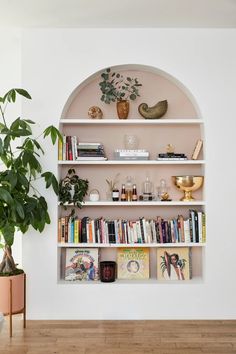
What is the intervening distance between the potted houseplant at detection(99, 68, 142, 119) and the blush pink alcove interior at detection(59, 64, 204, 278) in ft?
0.29

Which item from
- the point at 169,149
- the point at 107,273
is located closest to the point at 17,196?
the point at 107,273

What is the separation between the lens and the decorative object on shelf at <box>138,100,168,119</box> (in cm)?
431

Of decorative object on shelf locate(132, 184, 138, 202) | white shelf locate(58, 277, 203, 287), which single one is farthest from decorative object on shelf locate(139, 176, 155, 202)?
white shelf locate(58, 277, 203, 287)

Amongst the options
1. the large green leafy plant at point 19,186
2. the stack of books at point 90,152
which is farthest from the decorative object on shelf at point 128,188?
the large green leafy plant at point 19,186

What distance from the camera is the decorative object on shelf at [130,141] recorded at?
4.38m

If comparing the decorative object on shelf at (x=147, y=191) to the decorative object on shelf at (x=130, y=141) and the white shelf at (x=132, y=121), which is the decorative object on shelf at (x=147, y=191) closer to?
the decorative object on shelf at (x=130, y=141)

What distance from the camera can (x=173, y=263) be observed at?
4355 millimetres

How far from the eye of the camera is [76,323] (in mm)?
4055

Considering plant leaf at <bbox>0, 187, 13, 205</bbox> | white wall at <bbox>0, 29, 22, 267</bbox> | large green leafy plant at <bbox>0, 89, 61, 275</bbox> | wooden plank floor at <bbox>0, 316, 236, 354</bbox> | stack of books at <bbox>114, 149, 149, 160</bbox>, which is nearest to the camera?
wooden plank floor at <bbox>0, 316, 236, 354</bbox>

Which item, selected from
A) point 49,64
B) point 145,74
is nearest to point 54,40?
point 49,64

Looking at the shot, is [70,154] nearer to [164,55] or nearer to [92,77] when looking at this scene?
[92,77]

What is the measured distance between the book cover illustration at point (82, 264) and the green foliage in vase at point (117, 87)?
1.37 metres

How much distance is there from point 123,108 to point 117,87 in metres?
0.26

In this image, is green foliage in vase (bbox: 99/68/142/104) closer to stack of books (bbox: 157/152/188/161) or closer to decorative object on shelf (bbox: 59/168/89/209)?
stack of books (bbox: 157/152/188/161)
